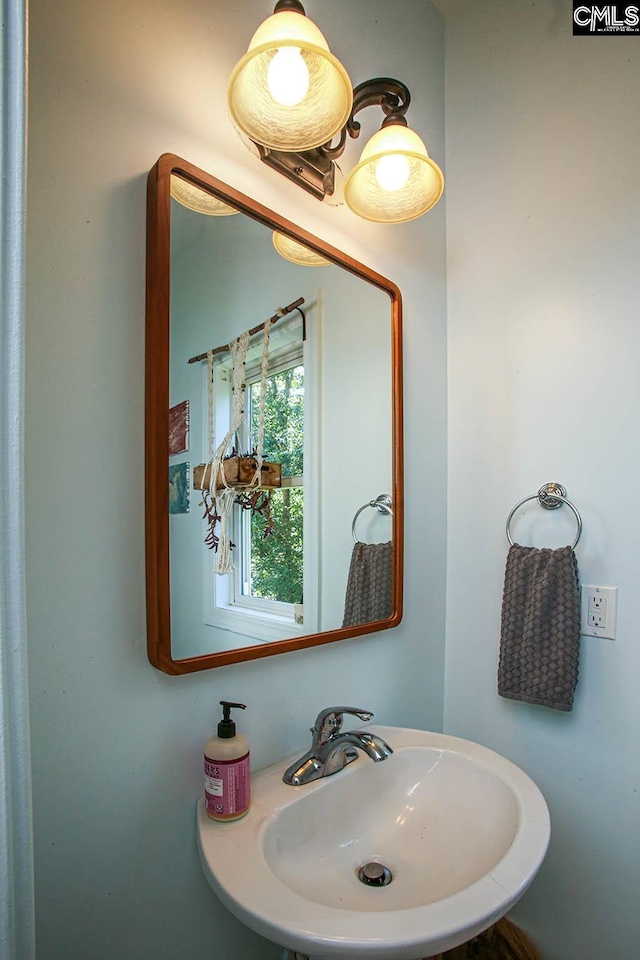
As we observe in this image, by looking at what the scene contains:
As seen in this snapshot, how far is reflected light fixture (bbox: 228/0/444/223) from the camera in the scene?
2.89ft

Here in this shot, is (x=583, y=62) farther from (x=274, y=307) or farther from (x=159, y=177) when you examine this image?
(x=159, y=177)

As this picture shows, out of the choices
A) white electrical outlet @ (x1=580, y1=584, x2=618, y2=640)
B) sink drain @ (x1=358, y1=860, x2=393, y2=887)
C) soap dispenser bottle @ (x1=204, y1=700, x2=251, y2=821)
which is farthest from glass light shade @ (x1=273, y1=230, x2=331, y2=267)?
sink drain @ (x1=358, y1=860, x2=393, y2=887)

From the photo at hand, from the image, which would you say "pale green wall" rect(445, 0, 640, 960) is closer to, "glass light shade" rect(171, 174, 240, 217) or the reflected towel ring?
the reflected towel ring

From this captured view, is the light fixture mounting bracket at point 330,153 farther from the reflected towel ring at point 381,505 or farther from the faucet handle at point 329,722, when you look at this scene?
the faucet handle at point 329,722

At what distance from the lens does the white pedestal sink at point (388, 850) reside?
655 millimetres

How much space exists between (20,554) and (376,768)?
936mm

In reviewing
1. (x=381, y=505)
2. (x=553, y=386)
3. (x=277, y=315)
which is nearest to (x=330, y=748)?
(x=381, y=505)

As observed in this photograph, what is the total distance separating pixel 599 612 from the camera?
1.24m

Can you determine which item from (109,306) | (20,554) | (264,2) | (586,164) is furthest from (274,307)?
(586,164)

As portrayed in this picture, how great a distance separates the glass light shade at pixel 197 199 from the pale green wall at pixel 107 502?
0.06 metres

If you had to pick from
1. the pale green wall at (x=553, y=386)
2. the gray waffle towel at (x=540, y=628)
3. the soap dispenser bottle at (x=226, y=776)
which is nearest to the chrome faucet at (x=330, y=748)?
the soap dispenser bottle at (x=226, y=776)

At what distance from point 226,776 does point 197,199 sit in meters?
0.99

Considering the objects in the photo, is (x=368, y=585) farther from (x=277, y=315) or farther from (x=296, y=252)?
(x=296, y=252)

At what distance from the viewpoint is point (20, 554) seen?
0.41m
